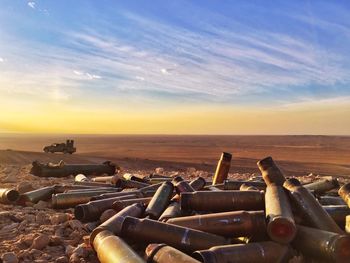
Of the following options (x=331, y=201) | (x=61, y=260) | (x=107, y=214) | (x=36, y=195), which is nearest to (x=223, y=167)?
(x=331, y=201)

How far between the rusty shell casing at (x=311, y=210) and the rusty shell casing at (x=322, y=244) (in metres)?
0.37

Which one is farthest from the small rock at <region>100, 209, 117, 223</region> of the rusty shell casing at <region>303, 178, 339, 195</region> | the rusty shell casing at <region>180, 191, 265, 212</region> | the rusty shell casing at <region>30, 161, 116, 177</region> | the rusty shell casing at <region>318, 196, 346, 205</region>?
the rusty shell casing at <region>30, 161, 116, 177</region>

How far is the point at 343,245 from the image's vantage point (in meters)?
4.61

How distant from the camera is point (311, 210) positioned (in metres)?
5.68

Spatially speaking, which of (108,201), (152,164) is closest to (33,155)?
(152,164)

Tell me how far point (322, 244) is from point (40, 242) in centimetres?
377

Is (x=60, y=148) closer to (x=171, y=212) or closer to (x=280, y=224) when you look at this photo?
(x=171, y=212)

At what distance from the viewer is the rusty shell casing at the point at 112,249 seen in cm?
459

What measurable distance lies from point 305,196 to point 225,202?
1.18 m

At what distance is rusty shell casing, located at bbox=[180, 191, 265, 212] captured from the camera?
625 centimetres

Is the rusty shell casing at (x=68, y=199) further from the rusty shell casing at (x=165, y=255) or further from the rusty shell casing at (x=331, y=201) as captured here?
the rusty shell casing at (x=331, y=201)

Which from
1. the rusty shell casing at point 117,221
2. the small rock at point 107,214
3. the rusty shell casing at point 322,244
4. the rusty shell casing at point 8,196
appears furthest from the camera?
the rusty shell casing at point 8,196

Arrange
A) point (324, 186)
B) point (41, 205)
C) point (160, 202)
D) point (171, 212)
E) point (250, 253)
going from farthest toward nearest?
point (324, 186) < point (41, 205) < point (160, 202) < point (171, 212) < point (250, 253)

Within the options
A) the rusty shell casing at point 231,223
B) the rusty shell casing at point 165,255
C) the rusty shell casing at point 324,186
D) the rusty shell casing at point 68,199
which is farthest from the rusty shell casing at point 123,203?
the rusty shell casing at point 324,186
